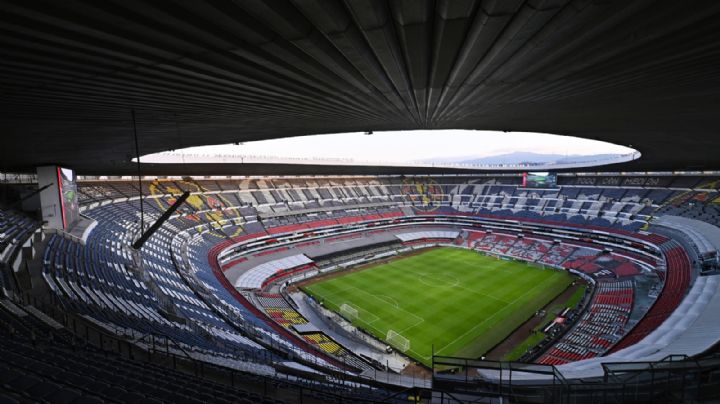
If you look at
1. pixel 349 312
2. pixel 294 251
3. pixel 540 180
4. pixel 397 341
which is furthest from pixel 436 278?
pixel 540 180

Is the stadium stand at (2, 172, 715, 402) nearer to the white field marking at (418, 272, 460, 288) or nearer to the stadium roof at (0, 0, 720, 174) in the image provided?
the stadium roof at (0, 0, 720, 174)

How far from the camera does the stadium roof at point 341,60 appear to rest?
330cm

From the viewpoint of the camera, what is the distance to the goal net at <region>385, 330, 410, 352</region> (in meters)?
20.9

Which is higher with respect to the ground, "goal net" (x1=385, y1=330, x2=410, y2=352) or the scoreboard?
the scoreboard

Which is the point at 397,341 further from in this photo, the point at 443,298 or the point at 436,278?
the point at 436,278

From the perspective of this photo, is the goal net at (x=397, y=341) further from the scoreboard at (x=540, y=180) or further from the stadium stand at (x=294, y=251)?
the scoreboard at (x=540, y=180)

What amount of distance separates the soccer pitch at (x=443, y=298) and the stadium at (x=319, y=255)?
25 centimetres

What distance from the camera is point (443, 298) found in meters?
28.4

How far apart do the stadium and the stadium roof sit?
43mm

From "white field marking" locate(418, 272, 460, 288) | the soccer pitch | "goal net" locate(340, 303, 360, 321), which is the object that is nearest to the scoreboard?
the soccer pitch

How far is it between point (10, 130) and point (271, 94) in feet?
23.6

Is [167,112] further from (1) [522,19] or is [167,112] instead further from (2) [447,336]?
(2) [447,336]

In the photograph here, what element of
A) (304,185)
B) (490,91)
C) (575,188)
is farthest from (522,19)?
(575,188)

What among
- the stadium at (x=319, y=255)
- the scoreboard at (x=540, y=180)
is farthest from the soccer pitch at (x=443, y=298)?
the scoreboard at (x=540, y=180)
